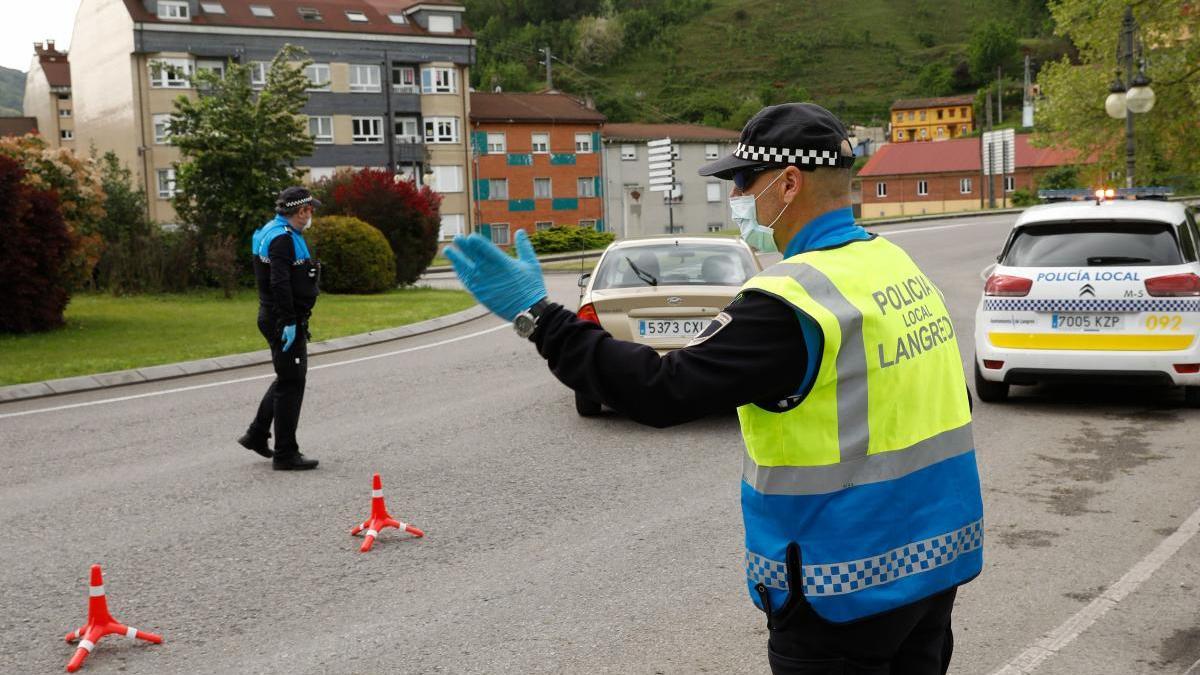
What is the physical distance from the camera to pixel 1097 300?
9883 millimetres

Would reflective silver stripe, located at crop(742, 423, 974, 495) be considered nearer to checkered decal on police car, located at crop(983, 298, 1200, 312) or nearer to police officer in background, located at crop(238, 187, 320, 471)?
police officer in background, located at crop(238, 187, 320, 471)

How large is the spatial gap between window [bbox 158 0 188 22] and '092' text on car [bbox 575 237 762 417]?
59.6 metres

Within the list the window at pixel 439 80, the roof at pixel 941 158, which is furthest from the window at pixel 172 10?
the roof at pixel 941 158

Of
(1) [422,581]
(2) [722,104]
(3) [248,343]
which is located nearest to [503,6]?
(2) [722,104]

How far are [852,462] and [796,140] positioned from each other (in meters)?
0.71

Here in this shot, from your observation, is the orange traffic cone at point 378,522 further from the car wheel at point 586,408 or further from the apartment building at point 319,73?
the apartment building at point 319,73

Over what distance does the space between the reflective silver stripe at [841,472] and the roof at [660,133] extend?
8347cm

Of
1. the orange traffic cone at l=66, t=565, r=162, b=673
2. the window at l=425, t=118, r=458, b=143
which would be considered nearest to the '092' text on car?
the orange traffic cone at l=66, t=565, r=162, b=673

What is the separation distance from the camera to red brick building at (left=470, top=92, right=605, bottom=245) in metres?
80.2

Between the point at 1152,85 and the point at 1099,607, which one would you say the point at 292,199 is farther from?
the point at 1152,85

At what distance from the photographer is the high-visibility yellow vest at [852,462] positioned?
239cm

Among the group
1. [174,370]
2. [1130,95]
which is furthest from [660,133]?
[174,370]

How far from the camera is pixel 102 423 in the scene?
10.9 metres

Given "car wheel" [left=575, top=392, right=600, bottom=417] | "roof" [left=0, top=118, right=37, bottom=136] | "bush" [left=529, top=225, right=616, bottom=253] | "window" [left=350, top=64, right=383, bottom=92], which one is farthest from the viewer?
"roof" [left=0, top=118, right=37, bottom=136]
